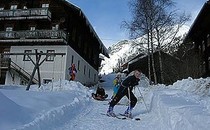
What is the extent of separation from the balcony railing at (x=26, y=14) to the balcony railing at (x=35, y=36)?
155 centimetres

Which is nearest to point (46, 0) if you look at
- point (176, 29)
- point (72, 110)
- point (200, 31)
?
point (176, 29)

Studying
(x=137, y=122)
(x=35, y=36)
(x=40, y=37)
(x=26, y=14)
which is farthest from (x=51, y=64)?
(x=137, y=122)

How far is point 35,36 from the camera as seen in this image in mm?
27203

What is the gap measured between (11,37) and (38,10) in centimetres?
388

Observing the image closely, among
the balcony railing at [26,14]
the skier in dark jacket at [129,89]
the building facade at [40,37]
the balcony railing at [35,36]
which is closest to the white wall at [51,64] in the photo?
the building facade at [40,37]

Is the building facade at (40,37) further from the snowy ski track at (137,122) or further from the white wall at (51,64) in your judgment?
the snowy ski track at (137,122)

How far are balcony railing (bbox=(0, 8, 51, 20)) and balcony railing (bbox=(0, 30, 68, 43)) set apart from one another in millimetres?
1553

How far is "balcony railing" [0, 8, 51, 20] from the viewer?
89.8ft

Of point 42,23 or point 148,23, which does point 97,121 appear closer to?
point 148,23

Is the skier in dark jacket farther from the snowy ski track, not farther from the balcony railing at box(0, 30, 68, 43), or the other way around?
the balcony railing at box(0, 30, 68, 43)

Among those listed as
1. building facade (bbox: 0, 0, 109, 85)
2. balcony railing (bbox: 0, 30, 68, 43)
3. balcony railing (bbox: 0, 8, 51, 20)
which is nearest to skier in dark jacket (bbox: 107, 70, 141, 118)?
building facade (bbox: 0, 0, 109, 85)

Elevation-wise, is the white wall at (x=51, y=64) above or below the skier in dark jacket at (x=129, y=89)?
above

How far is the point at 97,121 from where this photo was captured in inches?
323

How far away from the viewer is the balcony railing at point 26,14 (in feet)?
89.8
